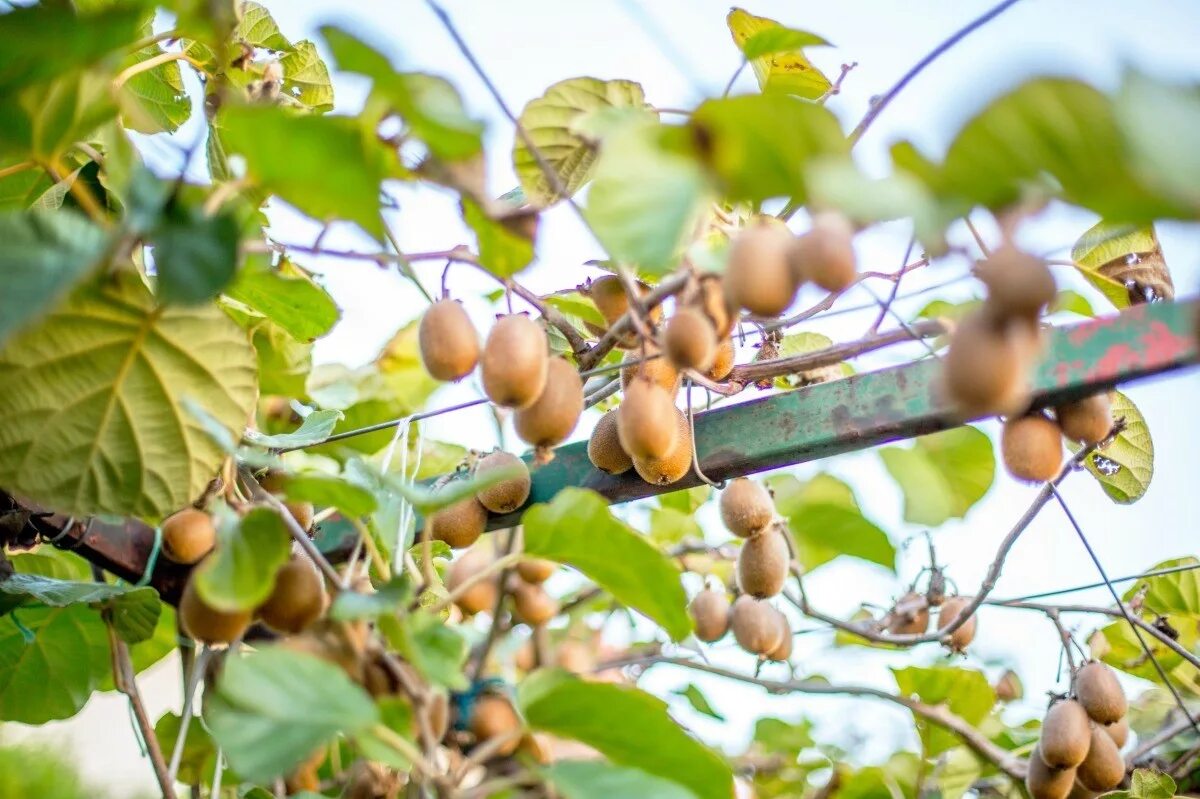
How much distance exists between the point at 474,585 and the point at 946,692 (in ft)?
2.11

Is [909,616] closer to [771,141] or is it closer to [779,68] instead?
[779,68]

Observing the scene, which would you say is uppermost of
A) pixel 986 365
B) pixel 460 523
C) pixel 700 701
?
pixel 986 365

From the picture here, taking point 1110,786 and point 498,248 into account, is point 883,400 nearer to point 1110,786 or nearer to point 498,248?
point 498,248

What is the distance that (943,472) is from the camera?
51.1 inches

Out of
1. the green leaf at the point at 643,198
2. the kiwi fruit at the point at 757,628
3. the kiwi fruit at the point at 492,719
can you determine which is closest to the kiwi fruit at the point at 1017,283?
the green leaf at the point at 643,198

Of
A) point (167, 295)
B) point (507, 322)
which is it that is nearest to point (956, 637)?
point (507, 322)

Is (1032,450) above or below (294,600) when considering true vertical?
above

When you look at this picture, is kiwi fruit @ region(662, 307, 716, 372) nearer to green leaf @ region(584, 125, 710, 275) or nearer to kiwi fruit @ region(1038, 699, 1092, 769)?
green leaf @ region(584, 125, 710, 275)

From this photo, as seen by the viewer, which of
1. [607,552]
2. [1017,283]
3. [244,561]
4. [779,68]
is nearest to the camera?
[1017,283]

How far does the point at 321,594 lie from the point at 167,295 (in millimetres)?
229

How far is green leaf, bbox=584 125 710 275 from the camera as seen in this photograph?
483mm

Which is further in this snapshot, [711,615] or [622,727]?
[711,615]

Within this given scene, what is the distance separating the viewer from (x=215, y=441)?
0.74 m

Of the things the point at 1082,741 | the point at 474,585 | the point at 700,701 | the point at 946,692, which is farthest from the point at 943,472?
the point at 474,585
